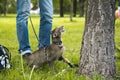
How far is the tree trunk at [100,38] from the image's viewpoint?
5277 millimetres

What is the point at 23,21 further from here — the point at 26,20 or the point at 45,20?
the point at 45,20

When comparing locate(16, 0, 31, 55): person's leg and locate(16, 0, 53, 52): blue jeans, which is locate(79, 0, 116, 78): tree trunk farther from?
locate(16, 0, 31, 55): person's leg

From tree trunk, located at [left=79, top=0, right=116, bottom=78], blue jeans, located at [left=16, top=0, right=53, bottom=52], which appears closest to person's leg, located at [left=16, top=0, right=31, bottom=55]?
blue jeans, located at [left=16, top=0, right=53, bottom=52]

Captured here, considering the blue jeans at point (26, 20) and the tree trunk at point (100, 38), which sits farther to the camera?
the blue jeans at point (26, 20)

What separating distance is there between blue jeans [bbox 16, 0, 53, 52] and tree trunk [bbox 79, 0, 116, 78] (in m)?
1.22

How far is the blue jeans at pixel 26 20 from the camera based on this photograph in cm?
A: 639

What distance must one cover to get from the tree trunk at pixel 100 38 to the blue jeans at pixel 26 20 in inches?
48.0

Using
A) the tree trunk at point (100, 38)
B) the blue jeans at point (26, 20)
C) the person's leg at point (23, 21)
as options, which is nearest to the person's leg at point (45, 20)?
the blue jeans at point (26, 20)

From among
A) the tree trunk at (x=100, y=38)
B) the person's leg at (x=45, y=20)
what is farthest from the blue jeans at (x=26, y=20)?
the tree trunk at (x=100, y=38)

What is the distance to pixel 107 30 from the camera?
5.32 metres

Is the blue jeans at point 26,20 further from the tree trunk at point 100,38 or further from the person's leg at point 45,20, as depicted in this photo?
the tree trunk at point 100,38

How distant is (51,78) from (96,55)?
68cm

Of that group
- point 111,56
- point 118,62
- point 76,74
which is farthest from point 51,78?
point 118,62

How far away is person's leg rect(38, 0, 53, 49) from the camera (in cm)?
645
